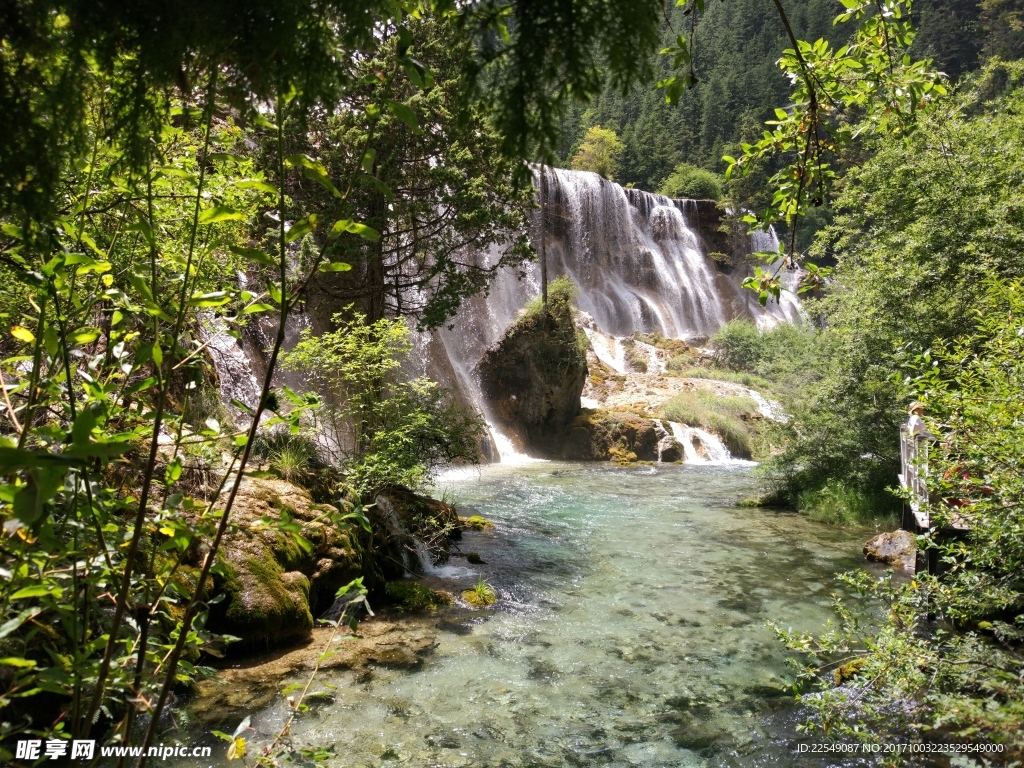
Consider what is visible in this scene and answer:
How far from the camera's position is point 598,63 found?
51.2 inches

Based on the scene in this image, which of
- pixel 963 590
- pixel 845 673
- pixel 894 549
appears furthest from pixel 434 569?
pixel 894 549

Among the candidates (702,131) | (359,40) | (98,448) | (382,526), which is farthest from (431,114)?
(702,131)

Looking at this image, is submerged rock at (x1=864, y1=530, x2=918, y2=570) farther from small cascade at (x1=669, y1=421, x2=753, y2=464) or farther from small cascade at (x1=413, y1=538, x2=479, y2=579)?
small cascade at (x1=669, y1=421, x2=753, y2=464)

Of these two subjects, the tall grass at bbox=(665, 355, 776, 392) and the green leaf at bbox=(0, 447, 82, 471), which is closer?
the green leaf at bbox=(0, 447, 82, 471)

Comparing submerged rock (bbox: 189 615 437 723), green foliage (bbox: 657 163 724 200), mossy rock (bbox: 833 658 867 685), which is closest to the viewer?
submerged rock (bbox: 189 615 437 723)

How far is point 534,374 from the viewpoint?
2102 cm

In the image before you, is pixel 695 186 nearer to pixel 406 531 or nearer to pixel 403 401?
pixel 403 401

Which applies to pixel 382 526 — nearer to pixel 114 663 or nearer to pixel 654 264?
pixel 114 663

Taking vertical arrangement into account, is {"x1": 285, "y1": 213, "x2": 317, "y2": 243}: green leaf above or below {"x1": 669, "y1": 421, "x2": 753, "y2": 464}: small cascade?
above

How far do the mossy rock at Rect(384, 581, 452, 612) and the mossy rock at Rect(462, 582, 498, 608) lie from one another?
220 millimetres

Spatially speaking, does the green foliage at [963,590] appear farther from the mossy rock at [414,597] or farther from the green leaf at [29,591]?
the mossy rock at [414,597]

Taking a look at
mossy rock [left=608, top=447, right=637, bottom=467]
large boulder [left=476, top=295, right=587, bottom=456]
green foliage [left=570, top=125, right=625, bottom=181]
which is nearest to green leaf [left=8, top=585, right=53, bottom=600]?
mossy rock [left=608, top=447, right=637, bottom=467]

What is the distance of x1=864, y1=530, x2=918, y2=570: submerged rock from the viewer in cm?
885

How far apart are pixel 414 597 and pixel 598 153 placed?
43232 millimetres
